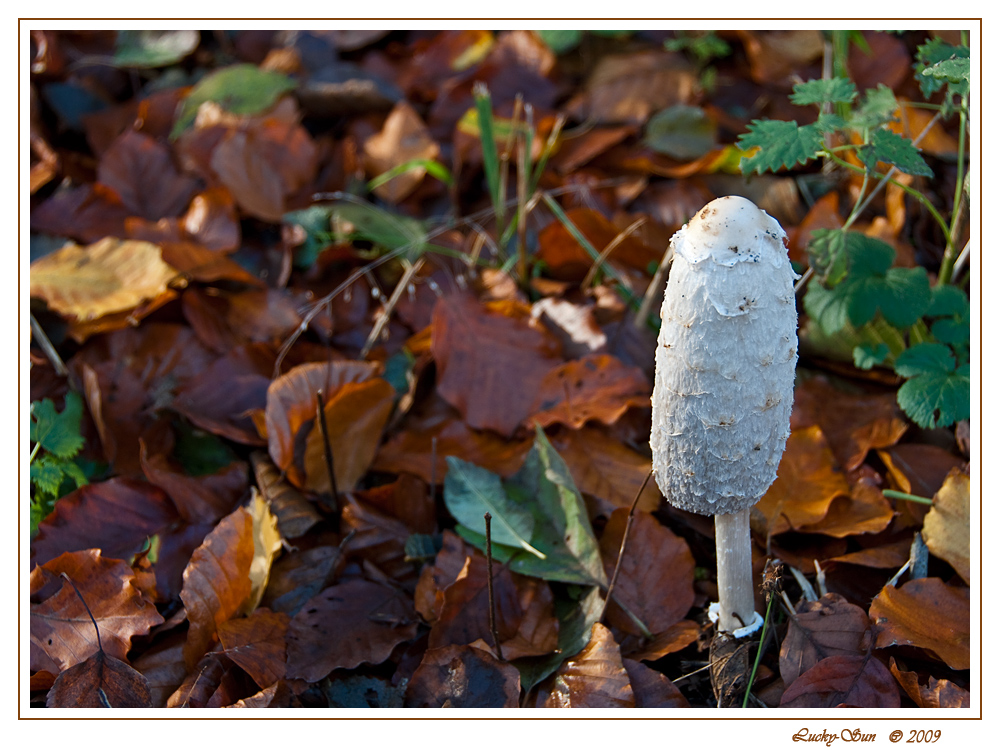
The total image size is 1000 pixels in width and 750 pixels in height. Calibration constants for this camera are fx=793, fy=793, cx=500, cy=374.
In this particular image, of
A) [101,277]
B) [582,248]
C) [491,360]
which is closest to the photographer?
[491,360]

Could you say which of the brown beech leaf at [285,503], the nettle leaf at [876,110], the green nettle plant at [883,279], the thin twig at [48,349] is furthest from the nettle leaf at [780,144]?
the thin twig at [48,349]

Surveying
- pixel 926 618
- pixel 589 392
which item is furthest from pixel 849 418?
pixel 589 392

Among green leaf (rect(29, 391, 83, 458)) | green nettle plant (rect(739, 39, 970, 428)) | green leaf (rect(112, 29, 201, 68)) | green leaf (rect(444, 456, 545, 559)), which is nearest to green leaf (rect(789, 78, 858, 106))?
green nettle plant (rect(739, 39, 970, 428))

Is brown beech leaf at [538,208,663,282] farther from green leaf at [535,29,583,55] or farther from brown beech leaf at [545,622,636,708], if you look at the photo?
brown beech leaf at [545,622,636,708]

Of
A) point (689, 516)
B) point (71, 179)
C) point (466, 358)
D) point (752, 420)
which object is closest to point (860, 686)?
point (689, 516)

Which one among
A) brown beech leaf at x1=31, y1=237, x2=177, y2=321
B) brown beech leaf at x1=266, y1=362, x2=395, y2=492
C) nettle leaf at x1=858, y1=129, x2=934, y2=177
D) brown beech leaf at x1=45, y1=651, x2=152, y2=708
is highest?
nettle leaf at x1=858, y1=129, x2=934, y2=177

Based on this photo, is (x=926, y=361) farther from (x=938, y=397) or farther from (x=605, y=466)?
(x=605, y=466)
